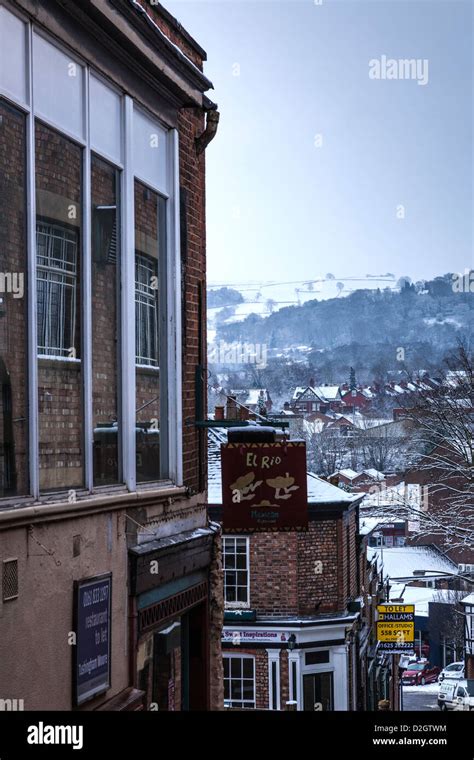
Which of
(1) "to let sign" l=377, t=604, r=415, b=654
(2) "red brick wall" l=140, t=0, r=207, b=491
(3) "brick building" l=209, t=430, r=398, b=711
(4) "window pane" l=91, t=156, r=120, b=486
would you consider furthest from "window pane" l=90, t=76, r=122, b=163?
(1) "to let sign" l=377, t=604, r=415, b=654

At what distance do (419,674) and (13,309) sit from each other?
58898 millimetres

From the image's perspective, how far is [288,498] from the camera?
10.8 meters

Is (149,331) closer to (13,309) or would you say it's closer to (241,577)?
(13,309)

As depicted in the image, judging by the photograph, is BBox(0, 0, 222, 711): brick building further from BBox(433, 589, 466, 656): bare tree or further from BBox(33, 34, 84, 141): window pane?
BBox(433, 589, 466, 656): bare tree

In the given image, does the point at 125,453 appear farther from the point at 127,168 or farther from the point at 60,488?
the point at 127,168

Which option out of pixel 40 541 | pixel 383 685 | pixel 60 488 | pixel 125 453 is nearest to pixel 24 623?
pixel 40 541

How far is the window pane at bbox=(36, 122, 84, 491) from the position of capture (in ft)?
24.1

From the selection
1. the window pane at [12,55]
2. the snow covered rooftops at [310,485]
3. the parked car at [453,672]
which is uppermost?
the window pane at [12,55]

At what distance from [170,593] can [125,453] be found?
1.80 meters

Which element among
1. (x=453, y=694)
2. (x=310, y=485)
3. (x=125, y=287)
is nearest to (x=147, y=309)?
(x=125, y=287)

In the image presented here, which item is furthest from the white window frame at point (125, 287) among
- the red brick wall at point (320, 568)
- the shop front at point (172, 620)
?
the red brick wall at point (320, 568)

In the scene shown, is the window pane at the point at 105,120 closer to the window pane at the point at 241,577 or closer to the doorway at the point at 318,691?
the window pane at the point at 241,577

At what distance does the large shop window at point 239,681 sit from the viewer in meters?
26.4

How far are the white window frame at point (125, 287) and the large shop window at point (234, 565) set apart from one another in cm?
1627
